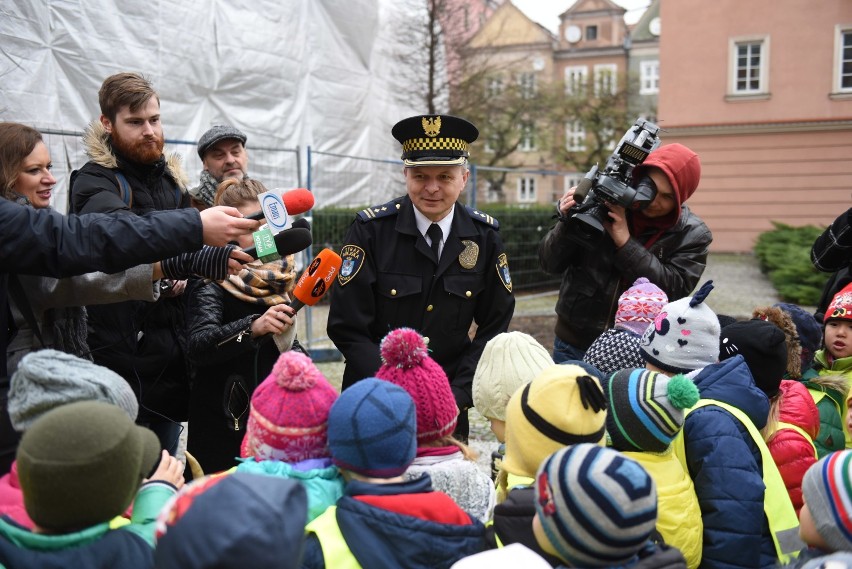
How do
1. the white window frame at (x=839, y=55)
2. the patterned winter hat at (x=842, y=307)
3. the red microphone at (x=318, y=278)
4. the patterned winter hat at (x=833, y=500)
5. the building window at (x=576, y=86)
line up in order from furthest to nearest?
the building window at (x=576, y=86) < the white window frame at (x=839, y=55) < the patterned winter hat at (x=842, y=307) < the red microphone at (x=318, y=278) < the patterned winter hat at (x=833, y=500)

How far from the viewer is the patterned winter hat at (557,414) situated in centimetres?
192

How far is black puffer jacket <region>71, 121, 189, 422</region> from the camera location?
10.4 ft

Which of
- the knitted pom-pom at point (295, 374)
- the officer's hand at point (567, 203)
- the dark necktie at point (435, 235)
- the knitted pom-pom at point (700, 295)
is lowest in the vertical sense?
the knitted pom-pom at point (295, 374)

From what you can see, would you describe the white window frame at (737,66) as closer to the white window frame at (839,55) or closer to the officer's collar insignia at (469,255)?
the white window frame at (839,55)

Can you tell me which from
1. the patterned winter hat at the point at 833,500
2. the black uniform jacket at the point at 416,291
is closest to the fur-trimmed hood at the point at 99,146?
the black uniform jacket at the point at 416,291

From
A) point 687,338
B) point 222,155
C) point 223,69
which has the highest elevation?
point 223,69

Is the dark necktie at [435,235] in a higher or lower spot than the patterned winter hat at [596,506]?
higher

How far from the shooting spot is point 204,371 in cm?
333

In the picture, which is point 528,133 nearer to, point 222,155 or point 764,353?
point 222,155

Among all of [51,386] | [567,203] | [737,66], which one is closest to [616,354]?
[567,203]

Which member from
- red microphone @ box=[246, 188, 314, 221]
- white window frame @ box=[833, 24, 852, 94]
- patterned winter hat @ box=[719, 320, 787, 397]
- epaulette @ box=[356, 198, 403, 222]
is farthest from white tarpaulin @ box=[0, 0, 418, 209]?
white window frame @ box=[833, 24, 852, 94]

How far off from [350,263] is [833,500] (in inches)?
77.1

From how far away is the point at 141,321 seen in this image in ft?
10.9

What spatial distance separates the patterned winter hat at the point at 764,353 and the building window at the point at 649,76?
40.6 m
